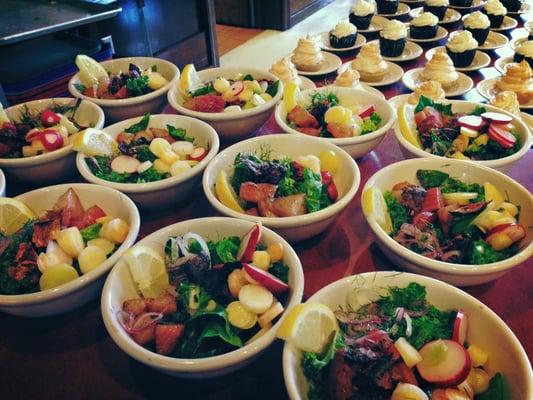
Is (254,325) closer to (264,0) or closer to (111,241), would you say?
(111,241)

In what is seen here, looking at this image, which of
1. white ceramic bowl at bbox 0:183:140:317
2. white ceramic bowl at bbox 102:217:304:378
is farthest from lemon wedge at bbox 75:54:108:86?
white ceramic bowl at bbox 102:217:304:378

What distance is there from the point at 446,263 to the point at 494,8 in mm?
2719

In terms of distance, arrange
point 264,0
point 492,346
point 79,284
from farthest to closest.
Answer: point 264,0
point 79,284
point 492,346

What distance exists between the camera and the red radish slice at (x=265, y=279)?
959 mm

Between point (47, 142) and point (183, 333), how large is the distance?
90 centimetres

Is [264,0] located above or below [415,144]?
below

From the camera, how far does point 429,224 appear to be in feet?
3.80

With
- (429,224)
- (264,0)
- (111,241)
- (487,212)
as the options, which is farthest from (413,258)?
(264,0)

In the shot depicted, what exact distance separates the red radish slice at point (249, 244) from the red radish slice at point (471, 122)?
876 millimetres

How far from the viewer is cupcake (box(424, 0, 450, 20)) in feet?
10.2

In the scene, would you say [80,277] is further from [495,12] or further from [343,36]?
[495,12]

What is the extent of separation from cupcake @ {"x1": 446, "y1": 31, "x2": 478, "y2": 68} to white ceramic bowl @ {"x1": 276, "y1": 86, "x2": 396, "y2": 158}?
111 cm

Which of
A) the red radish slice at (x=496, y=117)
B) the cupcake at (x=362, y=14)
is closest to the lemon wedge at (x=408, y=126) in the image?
the red radish slice at (x=496, y=117)

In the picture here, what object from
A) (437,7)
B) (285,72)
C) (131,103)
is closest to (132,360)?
(131,103)
